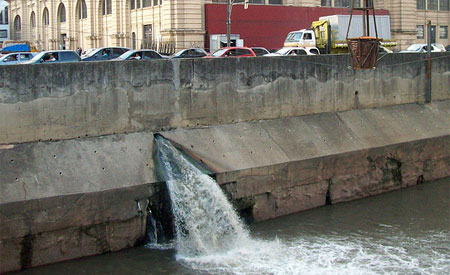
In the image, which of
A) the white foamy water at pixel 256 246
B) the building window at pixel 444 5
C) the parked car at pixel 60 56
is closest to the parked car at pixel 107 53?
the parked car at pixel 60 56

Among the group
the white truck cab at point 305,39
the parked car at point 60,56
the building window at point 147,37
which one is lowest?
the parked car at point 60,56

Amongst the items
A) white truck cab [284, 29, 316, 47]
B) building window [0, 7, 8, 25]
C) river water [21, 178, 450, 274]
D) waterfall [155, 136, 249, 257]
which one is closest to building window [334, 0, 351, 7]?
white truck cab [284, 29, 316, 47]

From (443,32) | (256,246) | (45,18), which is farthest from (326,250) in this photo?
(45,18)

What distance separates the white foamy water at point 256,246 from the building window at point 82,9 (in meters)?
51.0

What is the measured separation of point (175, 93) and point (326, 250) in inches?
233

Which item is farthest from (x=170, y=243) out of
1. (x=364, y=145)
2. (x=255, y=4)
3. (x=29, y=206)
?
(x=255, y=4)

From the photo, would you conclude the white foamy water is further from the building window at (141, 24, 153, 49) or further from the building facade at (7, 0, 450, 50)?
the building window at (141, 24, 153, 49)

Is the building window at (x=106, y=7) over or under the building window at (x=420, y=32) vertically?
over

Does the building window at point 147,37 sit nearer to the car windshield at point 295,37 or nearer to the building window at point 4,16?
the car windshield at point 295,37

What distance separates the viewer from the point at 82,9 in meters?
64.4

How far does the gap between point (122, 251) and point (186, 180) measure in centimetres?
227

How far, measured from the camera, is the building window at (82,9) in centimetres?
6362

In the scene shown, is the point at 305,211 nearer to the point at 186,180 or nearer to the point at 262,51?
the point at 186,180

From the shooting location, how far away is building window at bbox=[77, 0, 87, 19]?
63.6m
